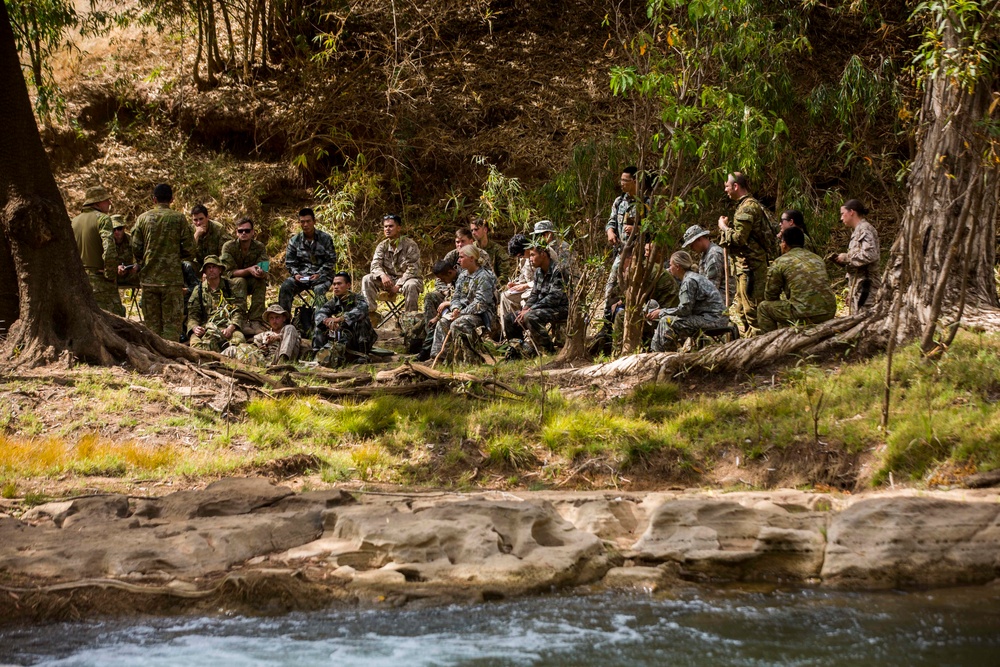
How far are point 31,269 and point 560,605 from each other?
20.5ft

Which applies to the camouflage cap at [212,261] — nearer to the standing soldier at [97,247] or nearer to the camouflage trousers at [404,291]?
the standing soldier at [97,247]

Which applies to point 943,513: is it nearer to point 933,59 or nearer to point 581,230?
point 933,59

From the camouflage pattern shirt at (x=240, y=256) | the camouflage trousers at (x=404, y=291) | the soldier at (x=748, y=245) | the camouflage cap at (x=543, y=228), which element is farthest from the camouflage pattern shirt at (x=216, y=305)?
the soldier at (x=748, y=245)

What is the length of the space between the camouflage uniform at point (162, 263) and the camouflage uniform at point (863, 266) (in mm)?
7125

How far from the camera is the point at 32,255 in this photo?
963 cm

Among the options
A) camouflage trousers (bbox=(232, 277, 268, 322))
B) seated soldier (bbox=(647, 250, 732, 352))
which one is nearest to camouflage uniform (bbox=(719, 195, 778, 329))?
seated soldier (bbox=(647, 250, 732, 352))

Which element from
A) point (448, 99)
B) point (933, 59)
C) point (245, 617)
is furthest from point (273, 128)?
point (245, 617)

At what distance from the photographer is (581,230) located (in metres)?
12.6

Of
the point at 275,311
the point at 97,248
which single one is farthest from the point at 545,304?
the point at 97,248

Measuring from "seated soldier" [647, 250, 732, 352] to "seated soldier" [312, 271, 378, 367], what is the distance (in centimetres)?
329

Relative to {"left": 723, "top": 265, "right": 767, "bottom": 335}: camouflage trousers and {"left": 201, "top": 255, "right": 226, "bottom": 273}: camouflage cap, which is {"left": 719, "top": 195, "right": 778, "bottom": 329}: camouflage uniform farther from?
{"left": 201, "top": 255, "right": 226, "bottom": 273}: camouflage cap

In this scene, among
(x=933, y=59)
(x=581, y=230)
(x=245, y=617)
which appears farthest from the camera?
(x=581, y=230)

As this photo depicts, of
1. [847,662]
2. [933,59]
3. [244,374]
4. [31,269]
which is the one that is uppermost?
[933,59]

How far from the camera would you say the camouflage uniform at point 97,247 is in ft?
39.2
